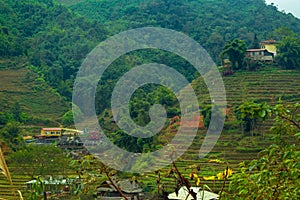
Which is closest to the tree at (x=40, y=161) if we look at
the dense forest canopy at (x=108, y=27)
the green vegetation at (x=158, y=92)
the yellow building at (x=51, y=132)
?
the green vegetation at (x=158, y=92)

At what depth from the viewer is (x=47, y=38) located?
52719 mm

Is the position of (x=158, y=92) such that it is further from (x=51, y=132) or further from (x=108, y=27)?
(x=108, y=27)

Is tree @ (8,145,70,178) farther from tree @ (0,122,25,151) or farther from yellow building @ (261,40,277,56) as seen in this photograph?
yellow building @ (261,40,277,56)

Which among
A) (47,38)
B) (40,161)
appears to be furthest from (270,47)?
(47,38)

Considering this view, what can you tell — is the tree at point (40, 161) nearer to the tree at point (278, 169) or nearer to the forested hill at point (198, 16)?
the tree at point (278, 169)

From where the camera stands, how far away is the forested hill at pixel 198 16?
57.3 meters

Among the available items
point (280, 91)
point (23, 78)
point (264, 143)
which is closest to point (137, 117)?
point (264, 143)

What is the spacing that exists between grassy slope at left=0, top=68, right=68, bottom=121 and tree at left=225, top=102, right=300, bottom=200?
32.6m

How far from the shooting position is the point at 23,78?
137 feet

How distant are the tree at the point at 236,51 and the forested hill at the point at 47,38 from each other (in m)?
14.5

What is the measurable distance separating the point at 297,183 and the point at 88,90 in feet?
119

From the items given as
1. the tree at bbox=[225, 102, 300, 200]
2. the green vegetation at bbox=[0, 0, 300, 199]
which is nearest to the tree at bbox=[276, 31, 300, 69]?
the green vegetation at bbox=[0, 0, 300, 199]

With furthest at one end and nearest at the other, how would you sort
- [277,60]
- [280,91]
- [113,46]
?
[113,46] → [277,60] → [280,91]

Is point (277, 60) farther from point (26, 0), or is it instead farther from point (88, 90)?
point (26, 0)
